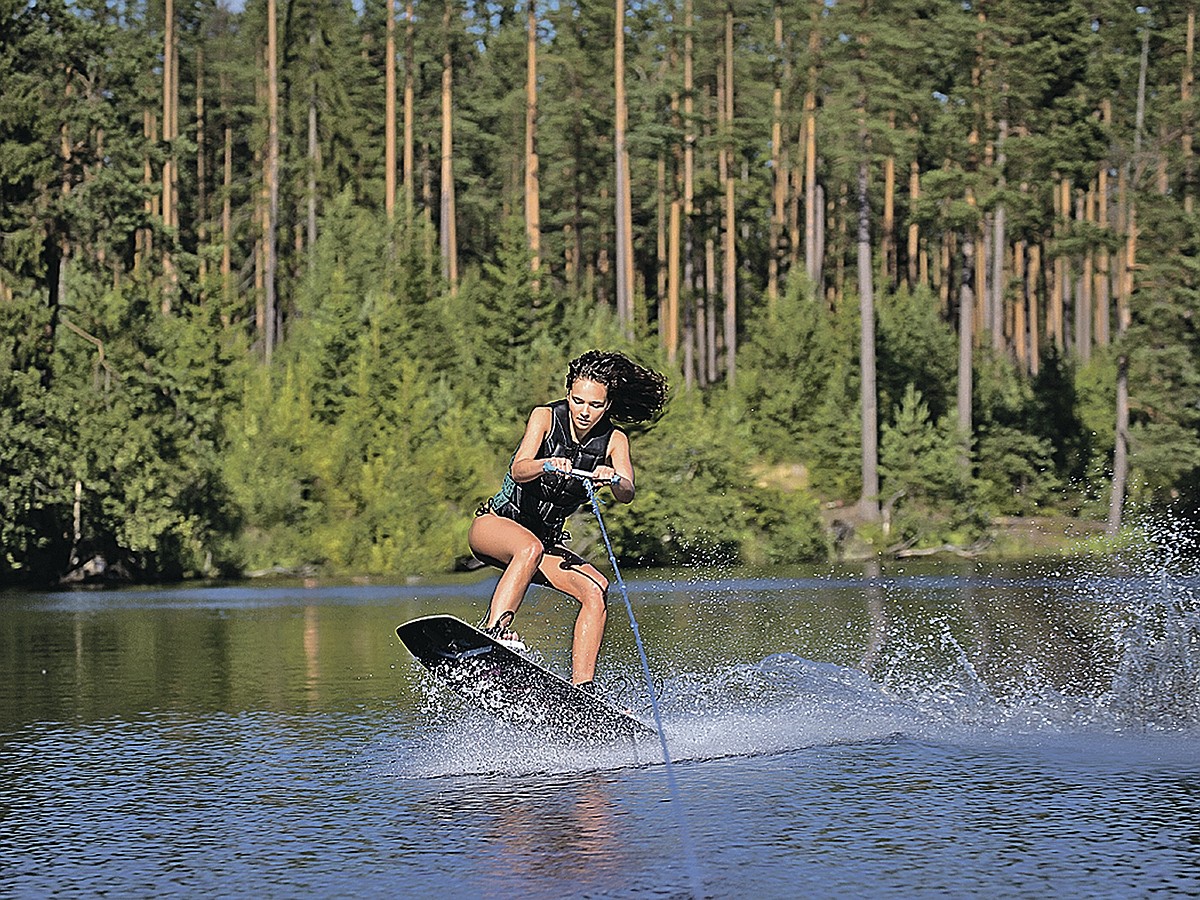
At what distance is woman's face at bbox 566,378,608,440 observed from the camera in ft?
33.5

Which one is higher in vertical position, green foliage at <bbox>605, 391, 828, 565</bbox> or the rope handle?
the rope handle

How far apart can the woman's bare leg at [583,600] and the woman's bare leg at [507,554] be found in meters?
0.13

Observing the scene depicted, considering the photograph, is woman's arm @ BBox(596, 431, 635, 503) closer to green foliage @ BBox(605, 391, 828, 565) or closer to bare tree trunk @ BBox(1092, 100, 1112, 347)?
green foliage @ BBox(605, 391, 828, 565)

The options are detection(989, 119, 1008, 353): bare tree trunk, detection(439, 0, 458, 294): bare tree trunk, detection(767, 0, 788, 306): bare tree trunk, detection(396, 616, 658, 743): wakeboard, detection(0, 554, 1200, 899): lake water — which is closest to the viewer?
detection(0, 554, 1200, 899): lake water

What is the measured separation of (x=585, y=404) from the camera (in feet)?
33.6

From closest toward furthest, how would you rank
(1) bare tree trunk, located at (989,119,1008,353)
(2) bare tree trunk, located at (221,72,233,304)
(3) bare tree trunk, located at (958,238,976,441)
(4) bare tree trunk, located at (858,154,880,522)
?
(4) bare tree trunk, located at (858,154,880,522) → (3) bare tree trunk, located at (958,238,976,441) → (1) bare tree trunk, located at (989,119,1008,353) → (2) bare tree trunk, located at (221,72,233,304)

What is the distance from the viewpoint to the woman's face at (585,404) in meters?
10.2

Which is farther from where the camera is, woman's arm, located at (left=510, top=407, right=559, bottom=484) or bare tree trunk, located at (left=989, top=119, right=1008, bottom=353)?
bare tree trunk, located at (left=989, top=119, right=1008, bottom=353)

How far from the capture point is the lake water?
23.6ft

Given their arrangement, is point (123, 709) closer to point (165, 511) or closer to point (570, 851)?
point (570, 851)

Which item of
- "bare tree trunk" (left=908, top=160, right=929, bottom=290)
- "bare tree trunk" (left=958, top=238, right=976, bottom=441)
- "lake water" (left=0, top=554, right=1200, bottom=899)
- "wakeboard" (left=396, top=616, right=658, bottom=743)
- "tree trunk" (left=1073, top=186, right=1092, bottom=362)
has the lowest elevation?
"lake water" (left=0, top=554, right=1200, bottom=899)

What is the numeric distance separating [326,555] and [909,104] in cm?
1821

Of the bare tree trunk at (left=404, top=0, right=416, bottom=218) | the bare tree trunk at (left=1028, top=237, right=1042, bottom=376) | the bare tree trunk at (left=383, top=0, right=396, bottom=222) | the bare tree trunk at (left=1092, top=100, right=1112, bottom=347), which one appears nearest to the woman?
the bare tree trunk at (left=404, top=0, right=416, bottom=218)

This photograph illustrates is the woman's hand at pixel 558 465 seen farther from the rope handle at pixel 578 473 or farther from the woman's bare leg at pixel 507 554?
the woman's bare leg at pixel 507 554
